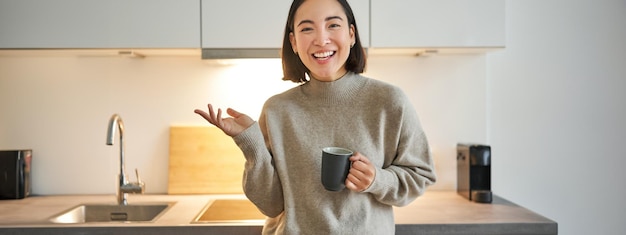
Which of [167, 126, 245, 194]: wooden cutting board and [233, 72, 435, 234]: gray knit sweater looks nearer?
→ [233, 72, 435, 234]: gray knit sweater

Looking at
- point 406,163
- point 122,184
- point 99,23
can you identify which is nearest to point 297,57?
point 406,163

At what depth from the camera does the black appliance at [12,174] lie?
1692 millimetres

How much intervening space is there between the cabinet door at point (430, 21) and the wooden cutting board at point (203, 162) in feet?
2.21

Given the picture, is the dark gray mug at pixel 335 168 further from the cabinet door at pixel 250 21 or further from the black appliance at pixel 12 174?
the black appliance at pixel 12 174

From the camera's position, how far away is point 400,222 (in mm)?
1313

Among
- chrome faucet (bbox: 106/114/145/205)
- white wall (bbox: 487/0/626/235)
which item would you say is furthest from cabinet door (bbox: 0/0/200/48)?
white wall (bbox: 487/0/626/235)

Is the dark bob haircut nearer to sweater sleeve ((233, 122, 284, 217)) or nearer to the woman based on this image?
the woman

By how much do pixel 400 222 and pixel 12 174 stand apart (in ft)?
4.31

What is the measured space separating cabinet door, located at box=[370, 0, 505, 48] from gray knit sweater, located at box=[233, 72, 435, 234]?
19.0 inches

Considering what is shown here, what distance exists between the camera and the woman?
100cm

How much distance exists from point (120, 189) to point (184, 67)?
486mm

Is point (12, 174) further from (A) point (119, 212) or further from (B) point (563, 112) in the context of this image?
(B) point (563, 112)

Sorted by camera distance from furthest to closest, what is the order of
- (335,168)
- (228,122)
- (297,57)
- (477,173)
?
(477,173)
(297,57)
(228,122)
(335,168)

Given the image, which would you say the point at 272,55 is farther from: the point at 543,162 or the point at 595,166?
the point at 595,166
